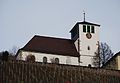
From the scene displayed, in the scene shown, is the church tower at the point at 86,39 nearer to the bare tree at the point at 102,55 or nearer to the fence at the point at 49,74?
the bare tree at the point at 102,55

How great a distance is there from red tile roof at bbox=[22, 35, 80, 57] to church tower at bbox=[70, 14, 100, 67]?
108 cm

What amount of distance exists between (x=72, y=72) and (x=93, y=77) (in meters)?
1.55

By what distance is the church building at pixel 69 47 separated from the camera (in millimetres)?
71938

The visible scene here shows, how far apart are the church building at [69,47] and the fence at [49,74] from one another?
38.7 metres

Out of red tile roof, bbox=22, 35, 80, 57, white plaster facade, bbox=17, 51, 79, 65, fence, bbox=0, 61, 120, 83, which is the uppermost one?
red tile roof, bbox=22, 35, 80, 57

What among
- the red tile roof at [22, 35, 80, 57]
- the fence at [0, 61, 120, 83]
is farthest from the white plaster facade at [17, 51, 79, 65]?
the fence at [0, 61, 120, 83]

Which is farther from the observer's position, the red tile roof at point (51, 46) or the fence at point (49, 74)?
the red tile roof at point (51, 46)

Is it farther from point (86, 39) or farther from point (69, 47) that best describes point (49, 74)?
point (86, 39)

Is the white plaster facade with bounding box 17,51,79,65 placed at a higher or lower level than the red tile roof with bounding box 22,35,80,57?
lower

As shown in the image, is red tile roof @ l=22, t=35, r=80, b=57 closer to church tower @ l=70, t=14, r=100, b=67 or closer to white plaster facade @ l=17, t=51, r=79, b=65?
white plaster facade @ l=17, t=51, r=79, b=65

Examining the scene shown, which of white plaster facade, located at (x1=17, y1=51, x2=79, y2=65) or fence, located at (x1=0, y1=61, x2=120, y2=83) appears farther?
white plaster facade, located at (x1=17, y1=51, x2=79, y2=65)

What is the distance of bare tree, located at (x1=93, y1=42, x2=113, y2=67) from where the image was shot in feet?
→ 233

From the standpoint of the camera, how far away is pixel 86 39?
253 feet

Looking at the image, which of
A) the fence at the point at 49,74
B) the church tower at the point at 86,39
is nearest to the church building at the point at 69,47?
the church tower at the point at 86,39
